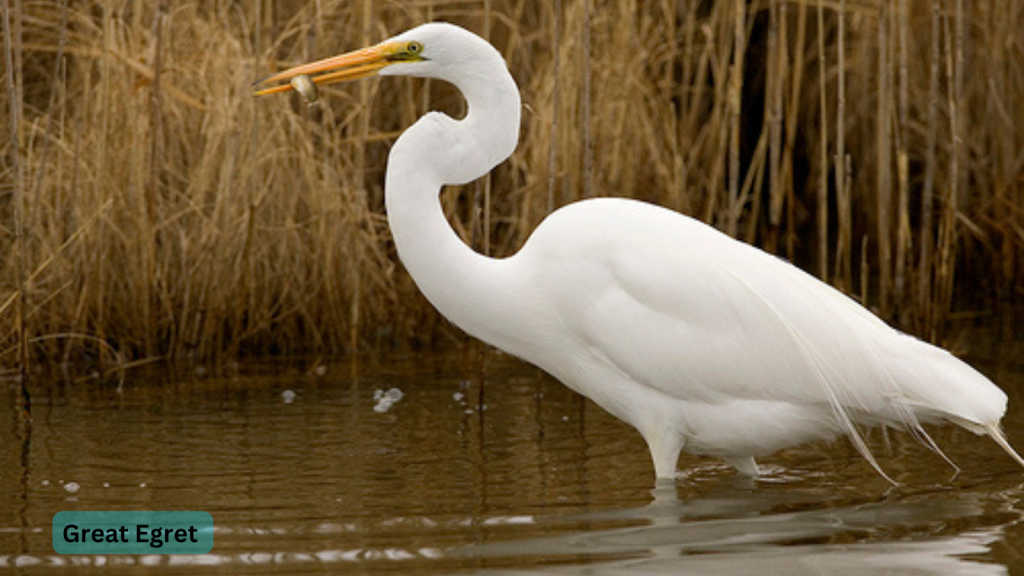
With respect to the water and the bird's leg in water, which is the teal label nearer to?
the water

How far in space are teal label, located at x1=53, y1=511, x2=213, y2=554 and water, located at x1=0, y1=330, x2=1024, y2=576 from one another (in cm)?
5

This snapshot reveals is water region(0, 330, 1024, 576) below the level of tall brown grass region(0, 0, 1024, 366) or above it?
below

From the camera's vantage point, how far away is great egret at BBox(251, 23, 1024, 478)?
4414 mm

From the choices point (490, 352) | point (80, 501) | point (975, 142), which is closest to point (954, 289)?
point (975, 142)

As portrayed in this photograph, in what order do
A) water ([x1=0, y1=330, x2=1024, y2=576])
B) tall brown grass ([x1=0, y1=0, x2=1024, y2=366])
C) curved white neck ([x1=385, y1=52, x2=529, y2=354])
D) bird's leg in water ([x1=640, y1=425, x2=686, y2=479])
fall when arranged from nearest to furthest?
water ([x1=0, y1=330, x2=1024, y2=576]), curved white neck ([x1=385, y1=52, x2=529, y2=354]), bird's leg in water ([x1=640, y1=425, x2=686, y2=479]), tall brown grass ([x1=0, y1=0, x2=1024, y2=366])

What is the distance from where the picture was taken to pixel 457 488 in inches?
184

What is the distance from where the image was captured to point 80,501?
4449mm

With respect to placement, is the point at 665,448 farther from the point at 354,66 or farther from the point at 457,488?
the point at 354,66

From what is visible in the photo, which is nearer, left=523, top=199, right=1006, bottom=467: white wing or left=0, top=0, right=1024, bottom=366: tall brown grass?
left=523, top=199, right=1006, bottom=467: white wing

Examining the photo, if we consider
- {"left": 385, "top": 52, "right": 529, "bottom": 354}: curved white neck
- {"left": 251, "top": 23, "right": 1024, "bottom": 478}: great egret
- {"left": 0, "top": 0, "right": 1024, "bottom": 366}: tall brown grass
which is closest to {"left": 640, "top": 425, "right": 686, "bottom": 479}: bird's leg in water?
{"left": 251, "top": 23, "right": 1024, "bottom": 478}: great egret

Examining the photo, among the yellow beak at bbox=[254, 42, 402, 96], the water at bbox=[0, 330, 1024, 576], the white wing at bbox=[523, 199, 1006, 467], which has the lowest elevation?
the water at bbox=[0, 330, 1024, 576]

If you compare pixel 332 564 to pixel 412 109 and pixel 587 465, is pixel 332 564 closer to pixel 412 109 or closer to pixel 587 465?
pixel 587 465

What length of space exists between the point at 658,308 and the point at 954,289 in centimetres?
417

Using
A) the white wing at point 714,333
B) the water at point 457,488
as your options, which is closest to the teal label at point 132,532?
the water at point 457,488
